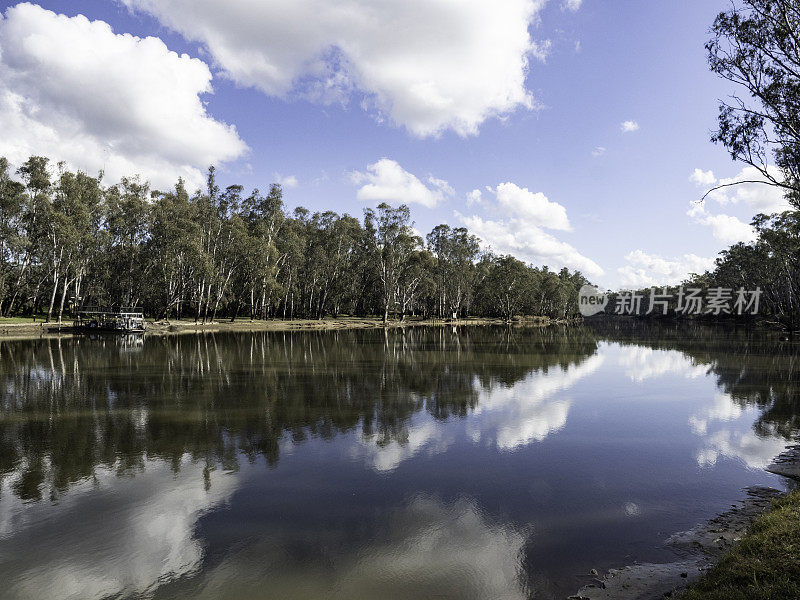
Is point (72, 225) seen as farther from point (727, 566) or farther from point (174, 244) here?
point (727, 566)

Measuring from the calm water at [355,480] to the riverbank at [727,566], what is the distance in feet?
1.28

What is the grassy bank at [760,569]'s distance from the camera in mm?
5168

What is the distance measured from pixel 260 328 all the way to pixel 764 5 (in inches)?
2433

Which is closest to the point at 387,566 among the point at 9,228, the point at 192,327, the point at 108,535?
the point at 108,535

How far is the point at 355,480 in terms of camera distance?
10.3 metres

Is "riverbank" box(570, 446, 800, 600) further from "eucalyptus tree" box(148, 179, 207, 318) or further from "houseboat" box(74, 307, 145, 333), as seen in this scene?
"eucalyptus tree" box(148, 179, 207, 318)

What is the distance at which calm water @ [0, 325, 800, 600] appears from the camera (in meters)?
6.78

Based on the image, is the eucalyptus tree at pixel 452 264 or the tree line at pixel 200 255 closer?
the tree line at pixel 200 255

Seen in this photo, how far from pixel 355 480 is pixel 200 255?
58.1m

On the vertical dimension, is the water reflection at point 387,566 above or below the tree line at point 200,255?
below

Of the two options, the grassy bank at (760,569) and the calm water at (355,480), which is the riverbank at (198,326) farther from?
the grassy bank at (760,569)

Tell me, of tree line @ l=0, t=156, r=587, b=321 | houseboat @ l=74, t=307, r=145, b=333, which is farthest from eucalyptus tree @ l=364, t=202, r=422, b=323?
houseboat @ l=74, t=307, r=145, b=333

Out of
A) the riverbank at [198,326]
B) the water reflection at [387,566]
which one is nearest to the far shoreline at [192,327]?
the riverbank at [198,326]

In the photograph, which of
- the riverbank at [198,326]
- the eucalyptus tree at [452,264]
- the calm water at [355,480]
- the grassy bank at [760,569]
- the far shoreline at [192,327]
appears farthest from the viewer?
the eucalyptus tree at [452,264]
